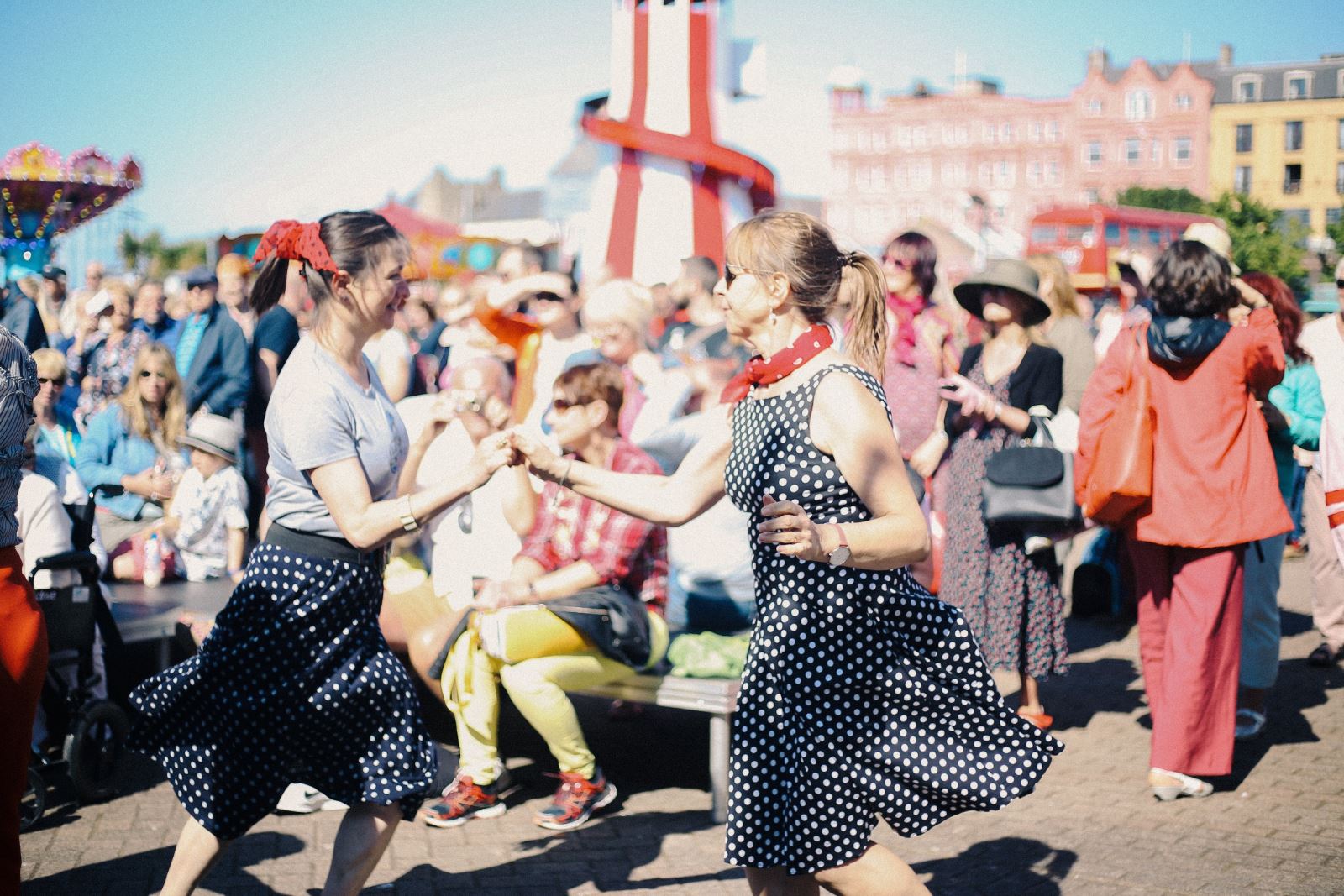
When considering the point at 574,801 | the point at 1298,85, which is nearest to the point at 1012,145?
the point at 1298,85

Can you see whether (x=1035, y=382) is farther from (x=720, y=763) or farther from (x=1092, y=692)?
(x=720, y=763)

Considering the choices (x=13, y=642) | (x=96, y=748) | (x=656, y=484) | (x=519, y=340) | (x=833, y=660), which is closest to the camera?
(x=833, y=660)

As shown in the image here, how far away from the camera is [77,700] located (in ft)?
17.3

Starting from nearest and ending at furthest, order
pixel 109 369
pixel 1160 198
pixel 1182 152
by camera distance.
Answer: pixel 109 369 < pixel 1160 198 < pixel 1182 152

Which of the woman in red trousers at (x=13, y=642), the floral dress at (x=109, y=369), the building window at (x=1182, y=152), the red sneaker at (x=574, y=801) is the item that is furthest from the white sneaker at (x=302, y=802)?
the building window at (x=1182, y=152)

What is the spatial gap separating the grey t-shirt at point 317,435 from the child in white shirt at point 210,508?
10.2 feet

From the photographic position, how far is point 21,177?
1041cm

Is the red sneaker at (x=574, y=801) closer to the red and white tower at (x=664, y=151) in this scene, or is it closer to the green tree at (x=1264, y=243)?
the red and white tower at (x=664, y=151)

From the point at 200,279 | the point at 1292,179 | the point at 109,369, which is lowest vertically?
the point at 109,369

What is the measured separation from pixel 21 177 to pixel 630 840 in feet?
27.2

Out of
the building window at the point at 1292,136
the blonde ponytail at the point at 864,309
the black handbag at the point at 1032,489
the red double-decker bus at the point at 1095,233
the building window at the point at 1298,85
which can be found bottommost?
the black handbag at the point at 1032,489

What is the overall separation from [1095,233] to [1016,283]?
2865cm

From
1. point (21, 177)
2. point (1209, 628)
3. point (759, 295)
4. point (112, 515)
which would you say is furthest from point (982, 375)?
point (21, 177)

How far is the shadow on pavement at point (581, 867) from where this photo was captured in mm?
4391
